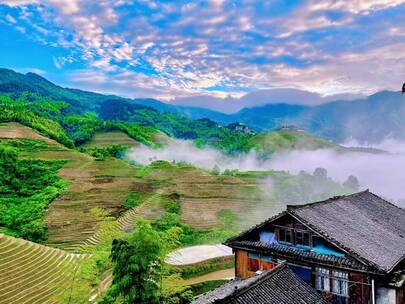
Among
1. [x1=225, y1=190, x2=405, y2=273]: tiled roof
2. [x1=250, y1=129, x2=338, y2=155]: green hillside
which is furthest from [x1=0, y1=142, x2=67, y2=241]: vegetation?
[x1=250, y1=129, x2=338, y2=155]: green hillside

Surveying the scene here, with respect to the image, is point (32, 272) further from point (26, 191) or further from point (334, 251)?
point (26, 191)

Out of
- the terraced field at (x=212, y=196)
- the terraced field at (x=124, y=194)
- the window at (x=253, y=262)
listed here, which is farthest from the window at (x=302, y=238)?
the terraced field at (x=212, y=196)

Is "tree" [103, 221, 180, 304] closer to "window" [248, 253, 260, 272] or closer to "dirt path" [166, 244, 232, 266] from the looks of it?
"window" [248, 253, 260, 272]

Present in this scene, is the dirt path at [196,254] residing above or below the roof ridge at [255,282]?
below

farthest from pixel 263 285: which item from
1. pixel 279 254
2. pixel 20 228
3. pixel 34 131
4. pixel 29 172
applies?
pixel 34 131

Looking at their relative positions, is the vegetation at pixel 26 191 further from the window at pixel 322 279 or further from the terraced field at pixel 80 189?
the window at pixel 322 279

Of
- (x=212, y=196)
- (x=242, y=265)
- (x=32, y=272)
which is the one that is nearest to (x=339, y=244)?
(x=242, y=265)

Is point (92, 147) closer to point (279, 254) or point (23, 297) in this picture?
point (23, 297)

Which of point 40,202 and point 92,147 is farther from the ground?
point 92,147
